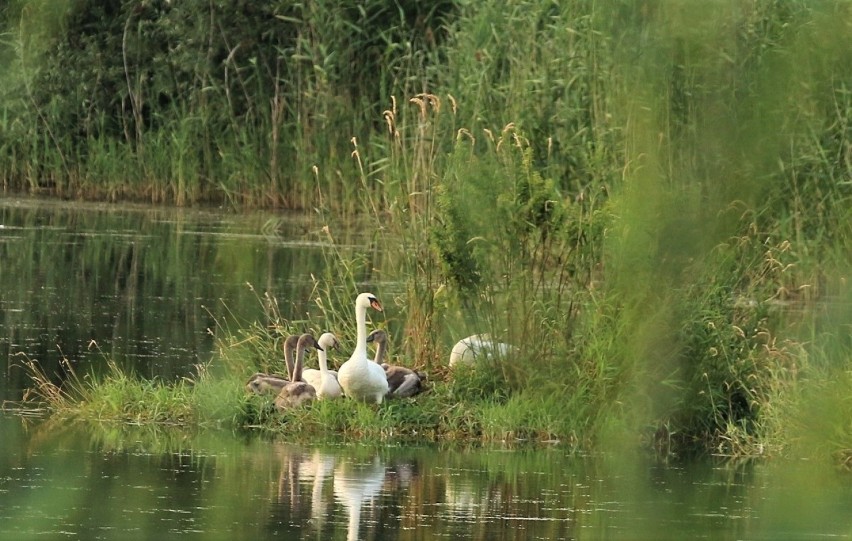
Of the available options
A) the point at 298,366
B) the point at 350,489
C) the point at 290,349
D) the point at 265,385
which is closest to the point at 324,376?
the point at 298,366

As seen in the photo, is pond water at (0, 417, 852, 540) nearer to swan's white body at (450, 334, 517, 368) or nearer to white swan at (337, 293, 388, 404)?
white swan at (337, 293, 388, 404)

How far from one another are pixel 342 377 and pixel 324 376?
17cm

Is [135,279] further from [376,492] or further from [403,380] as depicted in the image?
[376,492]

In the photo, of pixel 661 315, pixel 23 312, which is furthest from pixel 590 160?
pixel 23 312

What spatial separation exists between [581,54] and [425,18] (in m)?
6.07

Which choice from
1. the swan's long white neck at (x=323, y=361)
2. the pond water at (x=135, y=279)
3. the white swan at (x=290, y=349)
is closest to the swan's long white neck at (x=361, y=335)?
the swan's long white neck at (x=323, y=361)

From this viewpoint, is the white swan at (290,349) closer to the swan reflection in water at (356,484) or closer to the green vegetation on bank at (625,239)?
the green vegetation on bank at (625,239)

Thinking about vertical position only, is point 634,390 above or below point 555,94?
below

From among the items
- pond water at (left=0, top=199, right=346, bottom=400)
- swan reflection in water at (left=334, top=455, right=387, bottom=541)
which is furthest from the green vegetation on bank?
swan reflection in water at (left=334, top=455, right=387, bottom=541)

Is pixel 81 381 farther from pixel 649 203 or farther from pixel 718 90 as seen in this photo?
pixel 718 90

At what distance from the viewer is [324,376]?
1097cm

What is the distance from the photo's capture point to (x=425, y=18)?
69.4 feet

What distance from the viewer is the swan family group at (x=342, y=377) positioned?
35.4 ft

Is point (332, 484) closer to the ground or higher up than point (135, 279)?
closer to the ground
